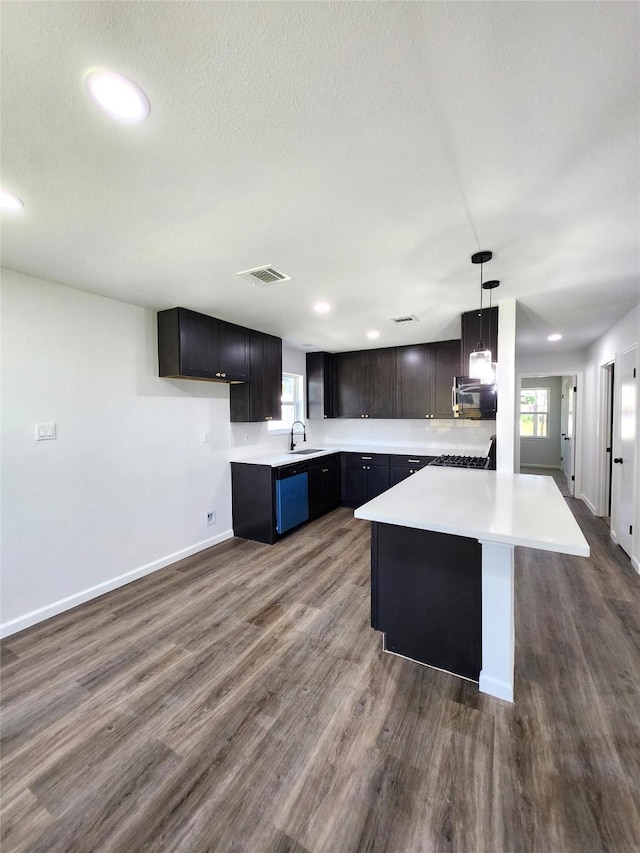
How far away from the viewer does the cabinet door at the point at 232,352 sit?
3.60 meters

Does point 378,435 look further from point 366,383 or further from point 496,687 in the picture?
point 496,687

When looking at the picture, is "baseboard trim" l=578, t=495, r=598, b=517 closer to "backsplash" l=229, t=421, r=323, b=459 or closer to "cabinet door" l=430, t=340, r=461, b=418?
"cabinet door" l=430, t=340, r=461, b=418

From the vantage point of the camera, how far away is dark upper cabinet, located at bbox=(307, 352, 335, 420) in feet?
18.1

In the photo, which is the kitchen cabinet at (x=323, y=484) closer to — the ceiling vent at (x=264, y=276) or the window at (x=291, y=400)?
the window at (x=291, y=400)

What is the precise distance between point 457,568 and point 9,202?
2.83m

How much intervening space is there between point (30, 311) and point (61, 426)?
2.79 feet

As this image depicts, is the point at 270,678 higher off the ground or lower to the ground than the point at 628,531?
lower

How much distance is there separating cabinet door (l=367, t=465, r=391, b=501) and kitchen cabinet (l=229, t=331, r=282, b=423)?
1618 mm

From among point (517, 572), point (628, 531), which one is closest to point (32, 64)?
point (517, 572)

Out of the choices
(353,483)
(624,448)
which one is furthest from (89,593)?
(624,448)

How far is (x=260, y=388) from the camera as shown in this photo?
166 inches

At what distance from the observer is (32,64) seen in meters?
0.98

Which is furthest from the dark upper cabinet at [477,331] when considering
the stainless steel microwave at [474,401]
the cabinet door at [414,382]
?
the cabinet door at [414,382]

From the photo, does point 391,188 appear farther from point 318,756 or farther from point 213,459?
point 213,459
